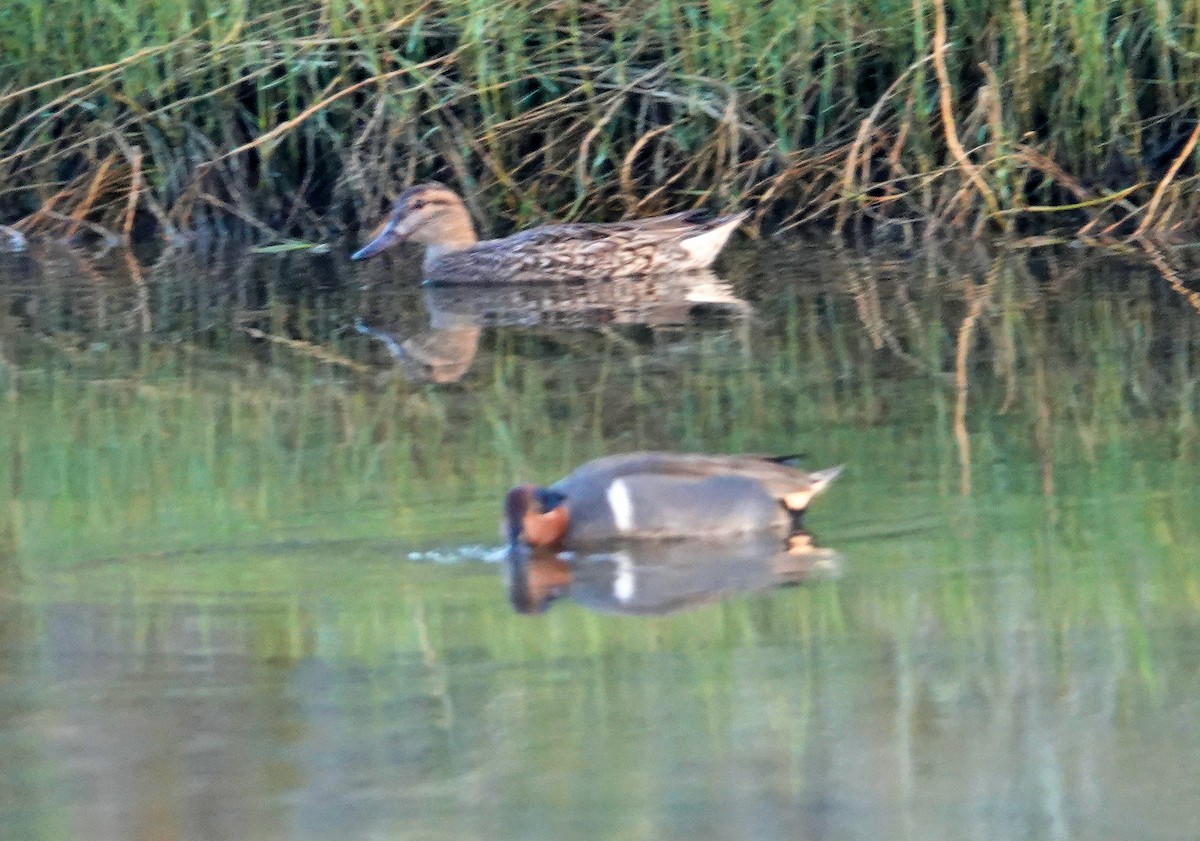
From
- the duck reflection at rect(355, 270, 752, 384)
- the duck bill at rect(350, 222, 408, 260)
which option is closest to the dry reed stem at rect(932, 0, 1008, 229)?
the duck reflection at rect(355, 270, 752, 384)

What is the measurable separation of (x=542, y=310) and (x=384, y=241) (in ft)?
4.34

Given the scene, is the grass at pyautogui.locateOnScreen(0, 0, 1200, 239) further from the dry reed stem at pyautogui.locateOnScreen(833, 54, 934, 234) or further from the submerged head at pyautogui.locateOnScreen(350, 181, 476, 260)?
the submerged head at pyautogui.locateOnScreen(350, 181, 476, 260)

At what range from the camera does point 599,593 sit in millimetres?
4590

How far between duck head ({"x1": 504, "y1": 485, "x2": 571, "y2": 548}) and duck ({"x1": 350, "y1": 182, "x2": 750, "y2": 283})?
174 inches

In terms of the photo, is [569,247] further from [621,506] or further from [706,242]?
[621,506]

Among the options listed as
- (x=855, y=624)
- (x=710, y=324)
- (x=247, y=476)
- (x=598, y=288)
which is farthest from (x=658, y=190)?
(x=855, y=624)

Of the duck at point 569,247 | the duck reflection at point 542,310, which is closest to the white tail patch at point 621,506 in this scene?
the duck reflection at point 542,310

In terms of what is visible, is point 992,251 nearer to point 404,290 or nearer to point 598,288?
point 598,288

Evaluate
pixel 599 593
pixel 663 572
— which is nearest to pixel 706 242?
pixel 663 572

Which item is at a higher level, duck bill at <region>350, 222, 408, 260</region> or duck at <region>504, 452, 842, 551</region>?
duck bill at <region>350, 222, 408, 260</region>

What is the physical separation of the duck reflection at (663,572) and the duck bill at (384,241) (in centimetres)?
494

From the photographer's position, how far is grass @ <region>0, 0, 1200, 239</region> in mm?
9586

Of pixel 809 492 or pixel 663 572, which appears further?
pixel 809 492

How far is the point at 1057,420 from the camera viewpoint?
19.4 ft
